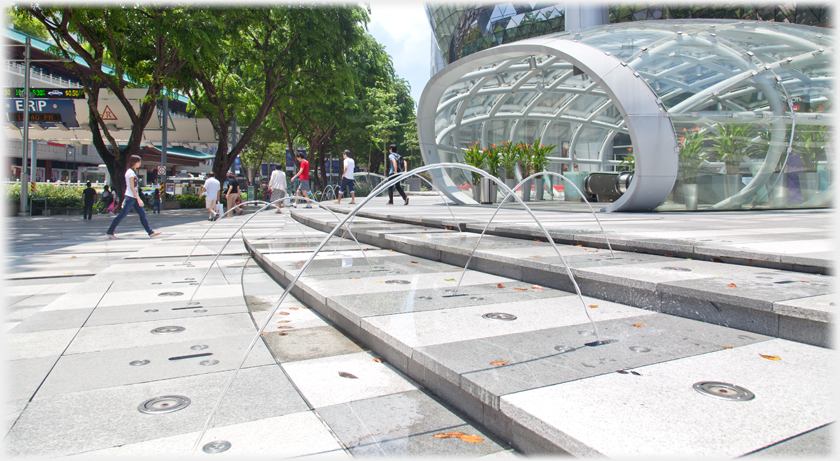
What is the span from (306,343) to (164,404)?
1.20 m

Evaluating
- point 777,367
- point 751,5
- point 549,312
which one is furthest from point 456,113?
point 751,5

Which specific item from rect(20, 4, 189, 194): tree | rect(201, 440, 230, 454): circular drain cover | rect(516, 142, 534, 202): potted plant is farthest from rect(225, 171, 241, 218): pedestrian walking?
rect(201, 440, 230, 454): circular drain cover

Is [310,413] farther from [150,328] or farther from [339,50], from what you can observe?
[339,50]

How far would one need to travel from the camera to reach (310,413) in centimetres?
269

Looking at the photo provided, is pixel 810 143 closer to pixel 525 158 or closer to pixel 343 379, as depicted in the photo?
pixel 525 158

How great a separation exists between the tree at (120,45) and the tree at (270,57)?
1460 mm

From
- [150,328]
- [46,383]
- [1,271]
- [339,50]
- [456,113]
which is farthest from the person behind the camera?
[339,50]

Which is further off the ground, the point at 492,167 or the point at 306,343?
the point at 492,167

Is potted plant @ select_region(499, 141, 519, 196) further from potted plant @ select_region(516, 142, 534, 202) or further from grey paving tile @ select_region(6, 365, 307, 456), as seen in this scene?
grey paving tile @ select_region(6, 365, 307, 456)

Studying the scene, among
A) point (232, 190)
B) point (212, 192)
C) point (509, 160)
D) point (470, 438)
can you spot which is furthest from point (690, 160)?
point (212, 192)

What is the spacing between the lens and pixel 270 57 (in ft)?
72.4

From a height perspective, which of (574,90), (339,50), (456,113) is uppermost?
(339,50)

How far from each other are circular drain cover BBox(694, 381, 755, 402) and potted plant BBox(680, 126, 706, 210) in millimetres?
11633

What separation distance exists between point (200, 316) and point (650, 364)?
3.81m
